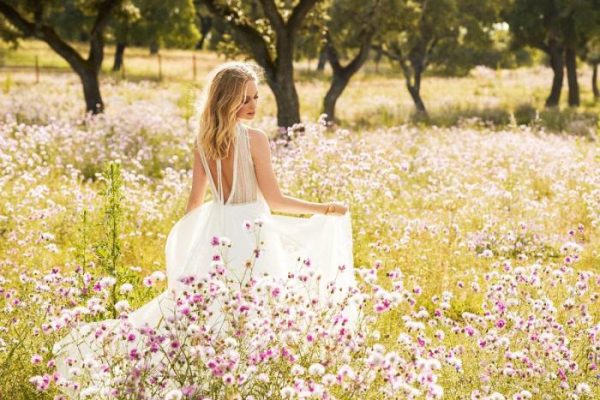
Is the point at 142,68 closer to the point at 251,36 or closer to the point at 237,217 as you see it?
the point at 251,36

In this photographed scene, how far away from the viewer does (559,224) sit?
412 inches

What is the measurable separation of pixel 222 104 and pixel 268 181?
24.0 inches

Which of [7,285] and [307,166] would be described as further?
[307,166]

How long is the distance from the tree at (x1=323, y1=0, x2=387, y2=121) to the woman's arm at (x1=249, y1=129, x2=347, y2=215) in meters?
16.4

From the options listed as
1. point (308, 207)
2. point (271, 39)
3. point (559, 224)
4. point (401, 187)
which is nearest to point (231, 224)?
point (308, 207)

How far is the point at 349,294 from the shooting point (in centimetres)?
455

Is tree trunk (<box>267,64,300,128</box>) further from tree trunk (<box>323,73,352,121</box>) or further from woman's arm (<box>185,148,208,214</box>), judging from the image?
woman's arm (<box>185,148,208,214</box>)

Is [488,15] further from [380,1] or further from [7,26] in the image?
[7,26]

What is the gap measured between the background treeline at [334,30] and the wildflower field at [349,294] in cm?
264

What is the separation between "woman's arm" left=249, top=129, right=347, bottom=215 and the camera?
536cm

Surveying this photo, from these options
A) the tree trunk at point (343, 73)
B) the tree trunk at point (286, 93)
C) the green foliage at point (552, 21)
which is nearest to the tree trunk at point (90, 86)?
the tree trunk at point (286, 93)

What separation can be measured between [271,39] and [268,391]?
1585cm

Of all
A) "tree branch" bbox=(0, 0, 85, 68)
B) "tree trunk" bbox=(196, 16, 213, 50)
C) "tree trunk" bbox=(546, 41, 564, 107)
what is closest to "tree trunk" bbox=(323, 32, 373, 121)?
"tree branch" bbox=(0, 0, 85, 68)

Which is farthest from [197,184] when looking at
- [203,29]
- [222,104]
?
[203,29]
